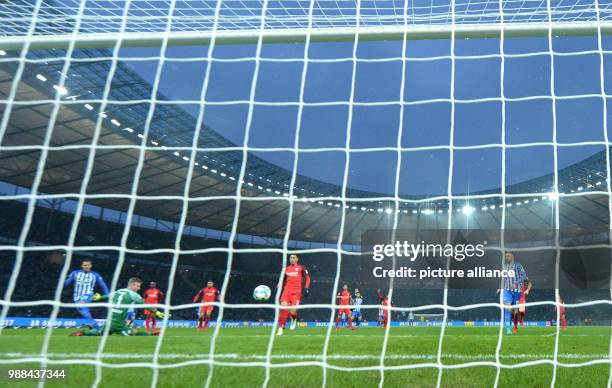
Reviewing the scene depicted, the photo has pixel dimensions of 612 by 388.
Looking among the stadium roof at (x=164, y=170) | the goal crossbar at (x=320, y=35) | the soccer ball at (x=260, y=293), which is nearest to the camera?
the goal crossbar at (x=320, y=35)

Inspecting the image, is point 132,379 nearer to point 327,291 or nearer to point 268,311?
point 268,311

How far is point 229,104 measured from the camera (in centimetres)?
401

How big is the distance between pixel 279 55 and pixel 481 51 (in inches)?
754

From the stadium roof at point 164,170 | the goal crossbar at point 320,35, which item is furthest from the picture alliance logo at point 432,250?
the goal crossbar at point 320,35

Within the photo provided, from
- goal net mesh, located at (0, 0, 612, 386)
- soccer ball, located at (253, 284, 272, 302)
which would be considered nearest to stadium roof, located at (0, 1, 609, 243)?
goal net mesh, located at (0, 0, 612, 386)

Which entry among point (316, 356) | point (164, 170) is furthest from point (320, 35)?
point (164, 170)

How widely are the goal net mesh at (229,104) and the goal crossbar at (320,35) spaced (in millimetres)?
14

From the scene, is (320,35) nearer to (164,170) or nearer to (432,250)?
(164,170)

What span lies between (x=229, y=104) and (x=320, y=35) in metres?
1.07

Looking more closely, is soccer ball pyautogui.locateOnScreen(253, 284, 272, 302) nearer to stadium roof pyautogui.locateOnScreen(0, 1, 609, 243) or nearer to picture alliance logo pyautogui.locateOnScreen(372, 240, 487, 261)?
stadium roof pyautogui.locateOnScreen(0, 1, 609, 243)

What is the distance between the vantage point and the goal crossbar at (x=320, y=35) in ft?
11.3

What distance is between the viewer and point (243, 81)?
47.3 metres

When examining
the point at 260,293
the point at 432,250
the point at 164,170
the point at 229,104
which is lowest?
the point at 260,293

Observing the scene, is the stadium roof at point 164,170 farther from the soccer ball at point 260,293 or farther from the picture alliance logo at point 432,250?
the picture alliance logo at point 432,250
